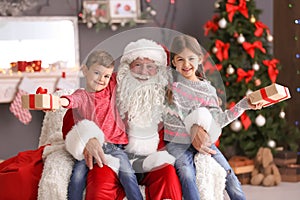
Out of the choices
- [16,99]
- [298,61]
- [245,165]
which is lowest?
[245,165]

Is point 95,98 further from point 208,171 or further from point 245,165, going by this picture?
point 245,165

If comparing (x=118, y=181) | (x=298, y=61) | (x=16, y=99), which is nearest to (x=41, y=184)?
(x=118, y=181)

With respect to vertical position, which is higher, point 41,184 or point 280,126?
point 41,184

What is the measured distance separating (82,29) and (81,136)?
3.16m

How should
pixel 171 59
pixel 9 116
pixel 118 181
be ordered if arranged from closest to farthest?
1. pixel 171 59
2. pixel 118 181
3. pixel 9 116

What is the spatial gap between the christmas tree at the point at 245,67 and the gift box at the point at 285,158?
17cm

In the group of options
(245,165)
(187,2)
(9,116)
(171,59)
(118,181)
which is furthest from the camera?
(187,2)

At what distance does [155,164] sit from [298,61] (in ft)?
10.8

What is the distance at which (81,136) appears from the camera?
7.32ft

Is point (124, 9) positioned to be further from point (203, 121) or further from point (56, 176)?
point (203, 121)

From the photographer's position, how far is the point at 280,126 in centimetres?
491

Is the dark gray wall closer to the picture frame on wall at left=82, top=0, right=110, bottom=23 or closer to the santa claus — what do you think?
the picture frame on wall at left=82, top=0, right=110, bottom=23

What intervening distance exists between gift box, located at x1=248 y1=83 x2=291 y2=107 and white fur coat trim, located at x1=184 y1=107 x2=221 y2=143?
0.18 meters

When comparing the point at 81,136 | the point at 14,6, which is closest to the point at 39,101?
the point at 81,136
